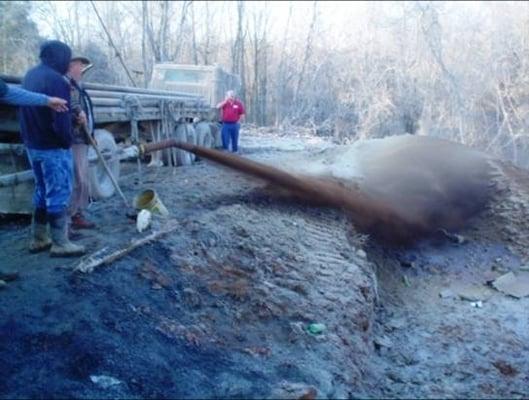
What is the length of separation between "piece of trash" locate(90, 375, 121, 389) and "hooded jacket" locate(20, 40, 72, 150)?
232cm

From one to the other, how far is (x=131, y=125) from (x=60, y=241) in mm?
4152

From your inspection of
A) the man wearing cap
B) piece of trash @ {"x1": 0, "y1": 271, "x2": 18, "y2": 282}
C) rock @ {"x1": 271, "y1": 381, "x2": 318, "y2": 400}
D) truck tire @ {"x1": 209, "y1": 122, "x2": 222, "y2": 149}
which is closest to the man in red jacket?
truck tire @ {"x1": 209, "y1": 122, "x2": 222, "y2": 149}

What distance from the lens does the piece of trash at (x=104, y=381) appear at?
3.42 m

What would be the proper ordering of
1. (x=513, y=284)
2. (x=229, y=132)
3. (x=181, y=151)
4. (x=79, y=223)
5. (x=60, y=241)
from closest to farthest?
(x=60, y=241) → (x=79, y=223) → (x=513, y=284) → (x=181, y=151) → (x=229, y=132)

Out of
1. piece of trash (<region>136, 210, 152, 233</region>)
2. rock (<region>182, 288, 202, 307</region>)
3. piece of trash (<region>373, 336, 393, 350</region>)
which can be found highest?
piece of trash (<region>136, 210, 152, 233</region>)

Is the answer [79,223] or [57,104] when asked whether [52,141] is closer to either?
[57,104]

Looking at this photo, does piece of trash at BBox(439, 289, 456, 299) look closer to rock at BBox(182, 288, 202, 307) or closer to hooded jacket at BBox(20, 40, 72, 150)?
rock at BBox(182, 288, 202, 307)

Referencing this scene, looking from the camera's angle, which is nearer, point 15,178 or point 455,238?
point 15,178

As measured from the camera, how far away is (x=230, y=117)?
14.2 meters

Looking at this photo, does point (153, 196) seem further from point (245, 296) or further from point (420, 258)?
point (420, 258)

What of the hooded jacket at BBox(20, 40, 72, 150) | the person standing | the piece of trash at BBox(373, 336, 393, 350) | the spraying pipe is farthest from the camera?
the spraying pipe

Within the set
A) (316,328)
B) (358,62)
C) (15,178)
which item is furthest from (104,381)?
(358,62)

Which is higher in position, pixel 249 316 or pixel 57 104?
pixel 57 104

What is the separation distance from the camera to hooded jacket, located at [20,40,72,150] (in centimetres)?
483
